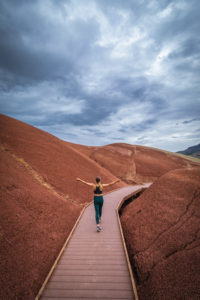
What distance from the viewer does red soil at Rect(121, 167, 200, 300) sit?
3.92 meters

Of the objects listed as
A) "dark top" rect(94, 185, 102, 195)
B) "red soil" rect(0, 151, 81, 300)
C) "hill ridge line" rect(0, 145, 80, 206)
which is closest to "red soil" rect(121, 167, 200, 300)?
"dark top" rect(94, 185, 102, 195)

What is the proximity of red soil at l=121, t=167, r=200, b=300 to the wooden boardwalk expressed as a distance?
868mm

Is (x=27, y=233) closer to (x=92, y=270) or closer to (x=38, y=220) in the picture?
(x=38, y=220)

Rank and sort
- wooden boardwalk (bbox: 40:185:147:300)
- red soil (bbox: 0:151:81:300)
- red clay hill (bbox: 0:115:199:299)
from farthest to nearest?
red clay hill (bbox: 0:115:199:299) → red soil (bbox: 0:151:81:300) → wooden boardwalk (bbox: 40:185:147:300)

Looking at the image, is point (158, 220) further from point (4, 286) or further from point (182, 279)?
point (4, 286)

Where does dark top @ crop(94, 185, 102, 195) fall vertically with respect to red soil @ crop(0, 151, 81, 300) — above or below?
above

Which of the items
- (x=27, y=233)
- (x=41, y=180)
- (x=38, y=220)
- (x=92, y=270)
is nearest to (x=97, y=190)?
(x=92, y=270)

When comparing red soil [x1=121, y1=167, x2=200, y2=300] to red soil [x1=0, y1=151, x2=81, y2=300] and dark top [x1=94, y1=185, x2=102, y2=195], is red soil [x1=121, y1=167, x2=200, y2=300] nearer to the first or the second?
dark top [x1=94, y1=185, x2=102, y2=195]

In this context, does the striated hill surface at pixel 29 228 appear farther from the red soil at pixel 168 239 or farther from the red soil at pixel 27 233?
the red soil at pixel 168 239

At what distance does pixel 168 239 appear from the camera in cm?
578

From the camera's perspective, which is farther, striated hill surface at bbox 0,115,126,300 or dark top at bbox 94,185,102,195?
dark top at bbox 94,185,102,195

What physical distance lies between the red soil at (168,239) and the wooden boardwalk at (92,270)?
2.85 ft

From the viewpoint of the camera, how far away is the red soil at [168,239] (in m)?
3.92

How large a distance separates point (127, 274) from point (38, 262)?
314 centimetres
